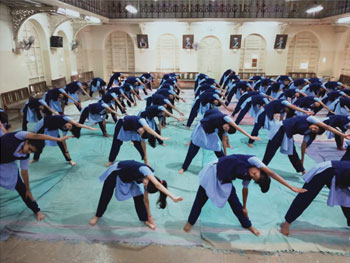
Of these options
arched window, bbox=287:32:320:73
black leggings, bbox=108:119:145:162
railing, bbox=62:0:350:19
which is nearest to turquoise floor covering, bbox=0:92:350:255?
black leggings, bbox=108:119:145:162

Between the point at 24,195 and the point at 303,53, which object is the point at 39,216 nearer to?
the point at 24,195

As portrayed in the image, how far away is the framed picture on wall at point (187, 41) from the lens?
14759mm

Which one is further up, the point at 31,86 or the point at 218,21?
the point at 218,21

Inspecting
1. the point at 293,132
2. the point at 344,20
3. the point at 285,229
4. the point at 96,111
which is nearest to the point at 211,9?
the point at 344,20

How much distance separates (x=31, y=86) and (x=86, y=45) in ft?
21.2

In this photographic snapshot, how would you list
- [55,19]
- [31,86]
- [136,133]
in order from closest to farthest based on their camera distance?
1. [136,133]
2. [31,86]
3. [55,19]

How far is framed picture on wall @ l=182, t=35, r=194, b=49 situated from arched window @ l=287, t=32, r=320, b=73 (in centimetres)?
572

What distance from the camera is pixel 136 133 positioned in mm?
4656

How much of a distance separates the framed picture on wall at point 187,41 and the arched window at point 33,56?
736 cm

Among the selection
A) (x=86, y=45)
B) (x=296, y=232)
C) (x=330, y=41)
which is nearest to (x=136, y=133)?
(x=296, y=232)

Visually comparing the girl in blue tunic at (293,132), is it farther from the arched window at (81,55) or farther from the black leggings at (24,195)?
the arched window at (81,55)

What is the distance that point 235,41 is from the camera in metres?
14.7

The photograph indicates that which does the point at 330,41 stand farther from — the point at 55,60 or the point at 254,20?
the point at 55,60

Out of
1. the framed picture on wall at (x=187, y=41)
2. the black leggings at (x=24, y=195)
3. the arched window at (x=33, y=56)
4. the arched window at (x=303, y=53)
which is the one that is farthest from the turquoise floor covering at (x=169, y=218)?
the arched window at (x=303, y=53)
